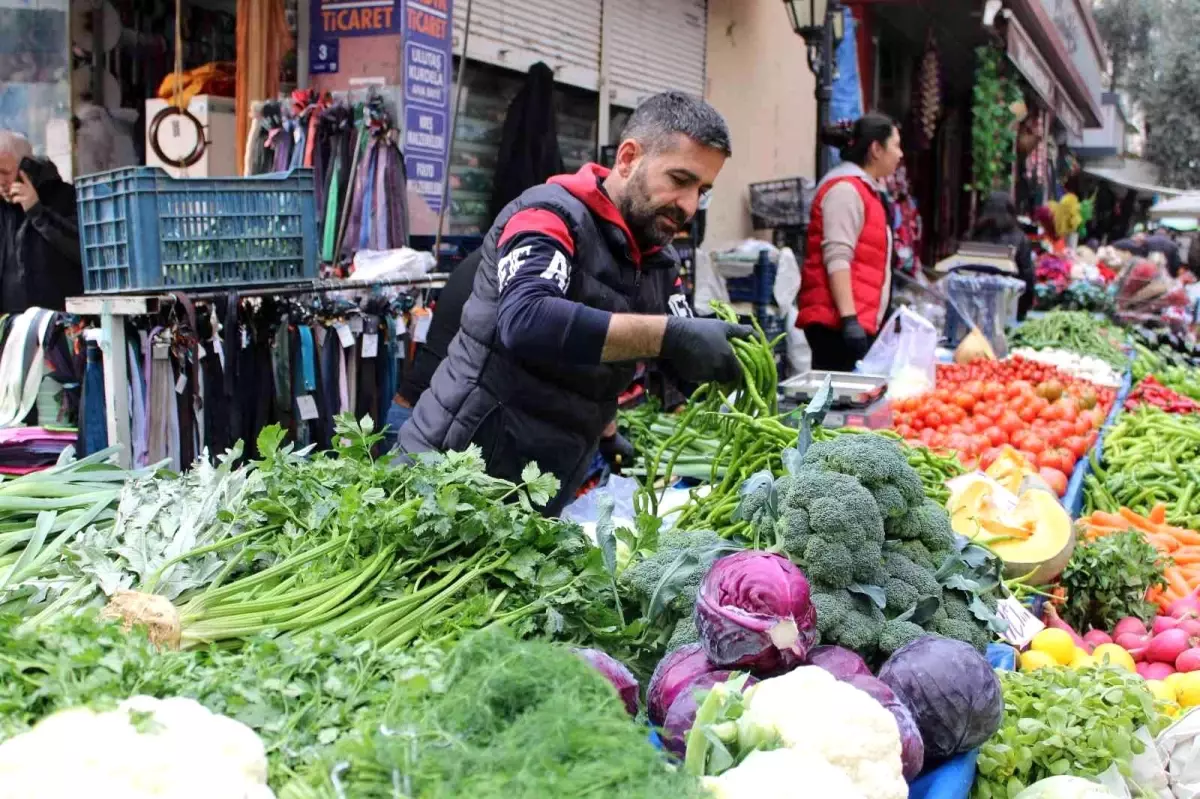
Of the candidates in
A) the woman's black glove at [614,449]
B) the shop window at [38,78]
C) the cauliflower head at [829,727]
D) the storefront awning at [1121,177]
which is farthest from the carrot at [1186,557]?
the storefront awning at [1121,177]

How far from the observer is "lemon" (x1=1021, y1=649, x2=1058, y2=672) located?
2910 mm

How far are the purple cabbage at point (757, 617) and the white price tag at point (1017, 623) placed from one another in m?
1.05

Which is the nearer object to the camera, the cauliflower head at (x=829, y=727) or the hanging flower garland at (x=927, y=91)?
the cauliflower head at (x=829, y=727)

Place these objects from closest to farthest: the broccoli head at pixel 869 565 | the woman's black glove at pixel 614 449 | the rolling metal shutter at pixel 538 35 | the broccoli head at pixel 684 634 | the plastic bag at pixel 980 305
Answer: the broccoli head at pixel 684 634 → the broccoli head at pixel 869 565 → the woman's black glove at pixel 614 449 → the rolling metal shutter at pixel 538 35 → the plastic bag at pixel 980 305

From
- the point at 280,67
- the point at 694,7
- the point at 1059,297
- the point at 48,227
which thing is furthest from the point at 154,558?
the point at 1059,297

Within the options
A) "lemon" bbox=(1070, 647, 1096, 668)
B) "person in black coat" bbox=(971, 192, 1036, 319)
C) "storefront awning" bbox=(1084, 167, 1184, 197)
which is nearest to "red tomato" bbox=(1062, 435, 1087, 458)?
"lemon" bbox=(1070, 647, 1096, 668)

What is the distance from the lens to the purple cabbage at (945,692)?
2.01m

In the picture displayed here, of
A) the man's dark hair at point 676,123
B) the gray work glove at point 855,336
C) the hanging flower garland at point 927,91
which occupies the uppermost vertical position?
the hanging flower garland at point 927,91

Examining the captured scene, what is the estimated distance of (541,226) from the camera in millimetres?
3018

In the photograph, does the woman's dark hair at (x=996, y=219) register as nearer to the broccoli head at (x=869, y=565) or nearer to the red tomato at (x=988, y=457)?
the red tomato at (x=988, y=457)

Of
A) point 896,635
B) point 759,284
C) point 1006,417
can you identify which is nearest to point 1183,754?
point 896,635

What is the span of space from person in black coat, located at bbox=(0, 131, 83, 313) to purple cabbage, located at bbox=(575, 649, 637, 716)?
4.77 m

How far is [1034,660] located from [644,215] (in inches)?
64.0

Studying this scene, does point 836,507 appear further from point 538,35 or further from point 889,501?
point 538,35
